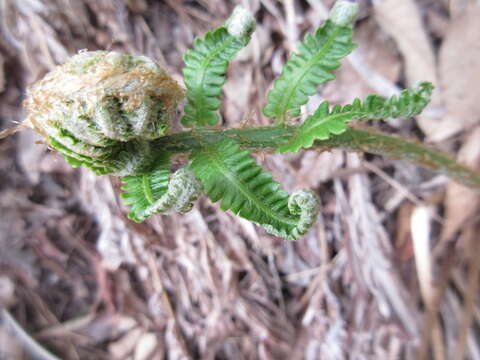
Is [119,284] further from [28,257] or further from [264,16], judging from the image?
[264,16]

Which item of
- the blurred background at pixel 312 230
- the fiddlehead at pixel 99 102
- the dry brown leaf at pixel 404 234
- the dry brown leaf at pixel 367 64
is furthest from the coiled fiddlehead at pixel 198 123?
the dry brown leaf at pixel 404 234

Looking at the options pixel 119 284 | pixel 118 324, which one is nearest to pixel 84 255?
pixel 119 284

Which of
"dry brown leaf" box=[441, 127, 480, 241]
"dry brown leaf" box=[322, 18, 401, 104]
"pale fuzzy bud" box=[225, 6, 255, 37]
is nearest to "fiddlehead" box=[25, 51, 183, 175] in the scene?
"pale fuzzy bud" box=[225, 6, 255, 37]

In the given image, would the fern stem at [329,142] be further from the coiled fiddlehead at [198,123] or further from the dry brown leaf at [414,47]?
the dry brown leaf at [414,47]

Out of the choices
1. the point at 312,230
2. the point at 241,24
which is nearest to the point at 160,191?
the point at 241,24

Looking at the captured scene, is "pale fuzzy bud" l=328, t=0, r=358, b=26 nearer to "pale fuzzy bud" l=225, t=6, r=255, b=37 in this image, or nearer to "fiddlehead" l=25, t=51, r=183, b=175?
"pale fuzzy bud" l=225, t=6, r=255, b=37

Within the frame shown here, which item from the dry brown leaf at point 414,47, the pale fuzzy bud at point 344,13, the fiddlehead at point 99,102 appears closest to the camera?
the fiddlehead at point 99,102

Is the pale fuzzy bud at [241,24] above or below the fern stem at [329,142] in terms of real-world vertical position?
above

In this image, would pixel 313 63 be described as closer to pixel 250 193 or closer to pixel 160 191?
pixel 250 193
